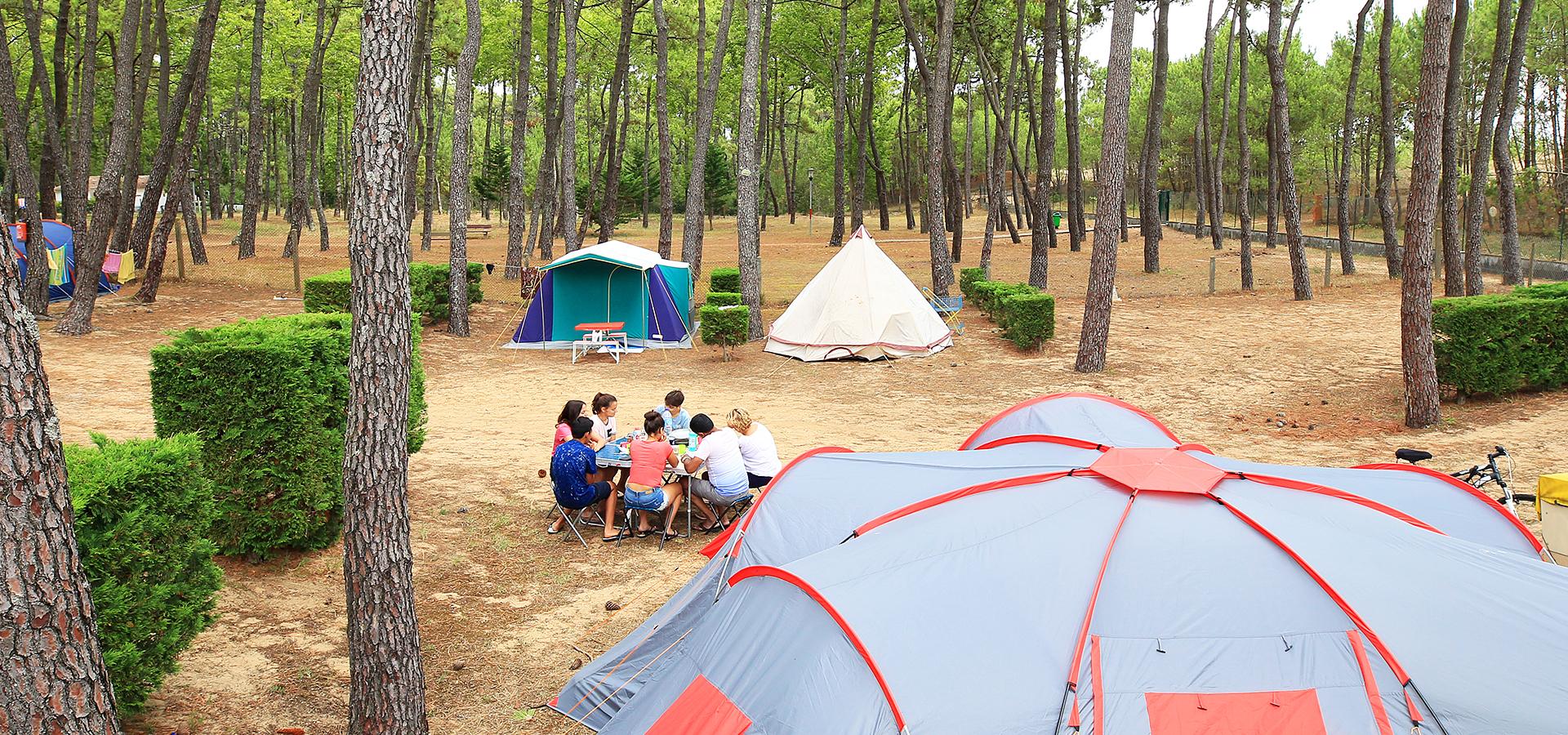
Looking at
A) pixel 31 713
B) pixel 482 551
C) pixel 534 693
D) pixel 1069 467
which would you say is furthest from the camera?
pixel 482 551

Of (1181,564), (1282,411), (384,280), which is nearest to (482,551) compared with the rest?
(384,280)

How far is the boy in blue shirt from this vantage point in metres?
8.31

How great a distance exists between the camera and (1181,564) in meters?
4.46

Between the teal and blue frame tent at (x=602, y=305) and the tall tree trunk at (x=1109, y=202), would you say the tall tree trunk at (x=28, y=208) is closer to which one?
the teal and blue frame tent at (x=602, y=305)

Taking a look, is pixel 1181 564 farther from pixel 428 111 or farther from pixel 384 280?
pixel 428 111

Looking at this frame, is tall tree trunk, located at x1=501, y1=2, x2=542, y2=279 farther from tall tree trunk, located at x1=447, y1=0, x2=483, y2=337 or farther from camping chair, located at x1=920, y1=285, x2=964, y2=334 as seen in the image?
camping chair, located at x1=920, y1=285, x2=964, y2=334

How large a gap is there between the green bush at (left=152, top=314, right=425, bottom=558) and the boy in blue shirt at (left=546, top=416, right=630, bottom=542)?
1.54m

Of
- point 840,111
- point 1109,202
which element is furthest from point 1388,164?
point 840,111

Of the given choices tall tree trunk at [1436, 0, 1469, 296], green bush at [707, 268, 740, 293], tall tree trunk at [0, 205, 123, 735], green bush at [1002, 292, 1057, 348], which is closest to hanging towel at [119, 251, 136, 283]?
green bush at [707, 268, 740, 293]

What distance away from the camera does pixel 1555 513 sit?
573cm

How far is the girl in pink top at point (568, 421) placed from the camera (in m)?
8.72

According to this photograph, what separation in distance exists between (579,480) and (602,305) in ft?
34.4

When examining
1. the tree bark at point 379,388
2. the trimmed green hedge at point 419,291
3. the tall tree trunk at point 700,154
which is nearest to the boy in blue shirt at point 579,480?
the tree bark at point 379,388

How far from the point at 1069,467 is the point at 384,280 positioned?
314 centimetres
